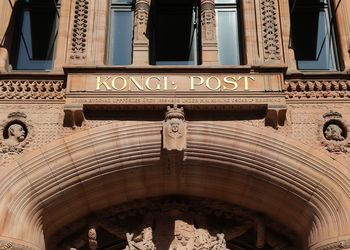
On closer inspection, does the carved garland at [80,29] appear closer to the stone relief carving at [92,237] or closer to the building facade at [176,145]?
the building facade at [176,145]

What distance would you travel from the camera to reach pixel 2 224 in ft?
38.8

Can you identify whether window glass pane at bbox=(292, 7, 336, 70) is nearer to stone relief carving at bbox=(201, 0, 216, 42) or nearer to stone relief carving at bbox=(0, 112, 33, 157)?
stone relief carving at bbox=(201, 0, 216, 42)

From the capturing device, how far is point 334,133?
12.6 metres

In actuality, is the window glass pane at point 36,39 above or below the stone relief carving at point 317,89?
above

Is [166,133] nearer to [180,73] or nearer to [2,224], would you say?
[180,73]

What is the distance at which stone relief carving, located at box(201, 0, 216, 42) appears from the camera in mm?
13852

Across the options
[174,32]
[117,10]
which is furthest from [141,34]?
[117,10]

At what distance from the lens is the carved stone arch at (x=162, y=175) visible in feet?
39.6

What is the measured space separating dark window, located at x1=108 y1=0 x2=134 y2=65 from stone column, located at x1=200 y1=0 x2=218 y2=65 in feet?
5.56

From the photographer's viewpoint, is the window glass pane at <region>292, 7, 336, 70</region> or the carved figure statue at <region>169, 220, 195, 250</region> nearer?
the carved figure statue at <region>169, 220, 195, 250</region>

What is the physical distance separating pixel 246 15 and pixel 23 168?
228 inches

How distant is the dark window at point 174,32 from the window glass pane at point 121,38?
0.56 meters

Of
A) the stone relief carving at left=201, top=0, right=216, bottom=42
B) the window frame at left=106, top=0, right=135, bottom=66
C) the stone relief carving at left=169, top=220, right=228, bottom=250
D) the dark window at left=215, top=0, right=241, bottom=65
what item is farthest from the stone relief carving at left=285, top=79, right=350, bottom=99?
the window frame at left=106, top=0, right=135, bottom=66

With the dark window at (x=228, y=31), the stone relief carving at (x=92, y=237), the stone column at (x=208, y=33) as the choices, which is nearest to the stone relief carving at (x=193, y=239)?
the stone relief carving at (x=92, y=237)
